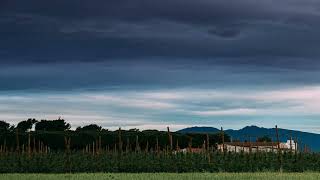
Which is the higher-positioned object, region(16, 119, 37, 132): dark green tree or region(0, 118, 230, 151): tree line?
region(16, 119, 37, 132): dark green tree

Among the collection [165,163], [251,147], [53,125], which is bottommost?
[165,163]

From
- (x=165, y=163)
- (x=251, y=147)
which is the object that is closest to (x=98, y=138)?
(x=251, y=147)

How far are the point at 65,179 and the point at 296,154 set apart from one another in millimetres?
22908

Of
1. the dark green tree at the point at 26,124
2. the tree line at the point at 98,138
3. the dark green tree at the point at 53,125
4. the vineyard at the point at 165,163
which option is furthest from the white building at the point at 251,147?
the dark green tree at the point at 26,124

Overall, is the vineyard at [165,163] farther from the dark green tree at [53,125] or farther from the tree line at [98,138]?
the dark green tree at [53,125]

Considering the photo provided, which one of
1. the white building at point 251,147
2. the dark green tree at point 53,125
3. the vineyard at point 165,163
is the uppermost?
the dark green tree at point 53,125

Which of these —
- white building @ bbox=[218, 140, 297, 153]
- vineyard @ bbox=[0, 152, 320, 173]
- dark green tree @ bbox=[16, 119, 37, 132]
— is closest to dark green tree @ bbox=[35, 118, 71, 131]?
dark green tree @ bbox=[16, 119, 37, 132]

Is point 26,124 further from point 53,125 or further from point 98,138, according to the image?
point 98,138

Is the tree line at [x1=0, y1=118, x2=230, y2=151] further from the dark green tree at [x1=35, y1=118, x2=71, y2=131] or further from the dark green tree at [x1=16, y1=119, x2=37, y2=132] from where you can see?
the dark green tree at [x1=16, y1=119, x2=37, y2=132]

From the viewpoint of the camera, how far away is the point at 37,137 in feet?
242

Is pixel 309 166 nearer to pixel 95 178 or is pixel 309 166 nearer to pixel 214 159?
pixel 214 159

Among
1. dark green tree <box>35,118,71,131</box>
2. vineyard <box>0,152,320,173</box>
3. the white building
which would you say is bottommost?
vineyard <box>0,152,320,173</box>

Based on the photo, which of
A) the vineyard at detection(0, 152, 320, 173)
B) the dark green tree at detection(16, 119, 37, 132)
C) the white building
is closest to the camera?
the vineyard at detection(0, 152, 320, 173)

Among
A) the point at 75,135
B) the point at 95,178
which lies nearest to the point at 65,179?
the point at 95,178
